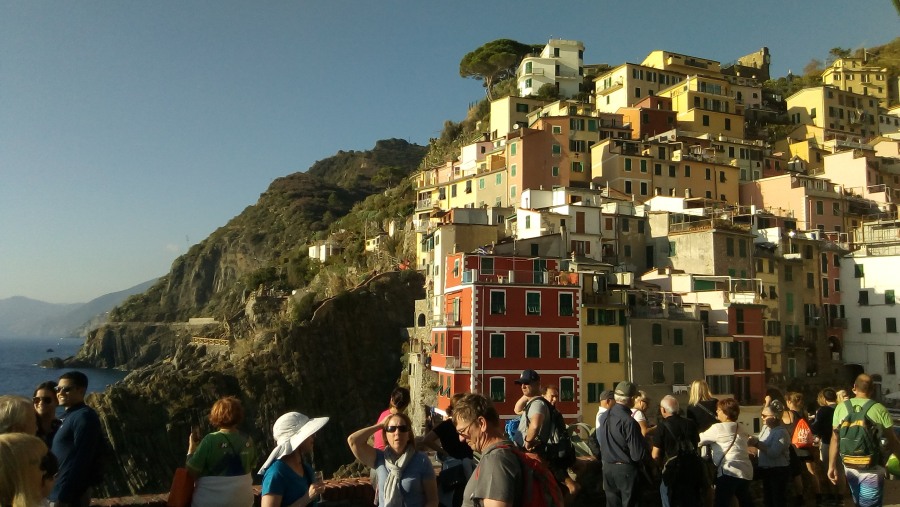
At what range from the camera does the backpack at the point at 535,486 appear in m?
4.28

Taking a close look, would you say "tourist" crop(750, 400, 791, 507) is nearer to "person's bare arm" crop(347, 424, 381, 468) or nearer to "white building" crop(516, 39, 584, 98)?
"person's bare arm" crop(347, 424, 381, 468)

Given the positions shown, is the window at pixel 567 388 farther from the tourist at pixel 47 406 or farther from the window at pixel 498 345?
the tourist at pixel 47 406

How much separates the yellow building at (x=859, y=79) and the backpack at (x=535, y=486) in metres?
87.7

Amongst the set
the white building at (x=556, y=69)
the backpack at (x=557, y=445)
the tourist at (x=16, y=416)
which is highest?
the white building at (x=556, y=69)

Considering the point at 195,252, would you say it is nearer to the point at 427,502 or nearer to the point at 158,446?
the point at 158,446

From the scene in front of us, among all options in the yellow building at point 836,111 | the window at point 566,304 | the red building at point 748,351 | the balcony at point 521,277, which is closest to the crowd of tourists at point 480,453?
the balcony at point 521,277

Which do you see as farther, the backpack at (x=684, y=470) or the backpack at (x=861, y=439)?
the backpack at (x=684, y=470)

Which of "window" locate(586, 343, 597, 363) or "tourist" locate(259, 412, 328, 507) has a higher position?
"tourist" locate(259, 412, 328, 507)

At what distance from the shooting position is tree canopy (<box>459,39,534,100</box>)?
81.8m

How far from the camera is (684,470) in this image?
766cm

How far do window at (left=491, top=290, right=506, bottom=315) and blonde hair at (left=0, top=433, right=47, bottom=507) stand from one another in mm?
29733

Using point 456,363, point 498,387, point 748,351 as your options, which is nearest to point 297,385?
point 456,363

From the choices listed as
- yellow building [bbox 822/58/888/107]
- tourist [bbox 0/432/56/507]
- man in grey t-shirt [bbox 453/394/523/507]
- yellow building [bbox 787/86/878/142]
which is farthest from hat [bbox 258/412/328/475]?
yellow building [bbox 822/58/888/107]

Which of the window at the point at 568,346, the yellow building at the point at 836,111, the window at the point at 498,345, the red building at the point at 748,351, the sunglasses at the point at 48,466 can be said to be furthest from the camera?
the yellow building at the point at 836,111
